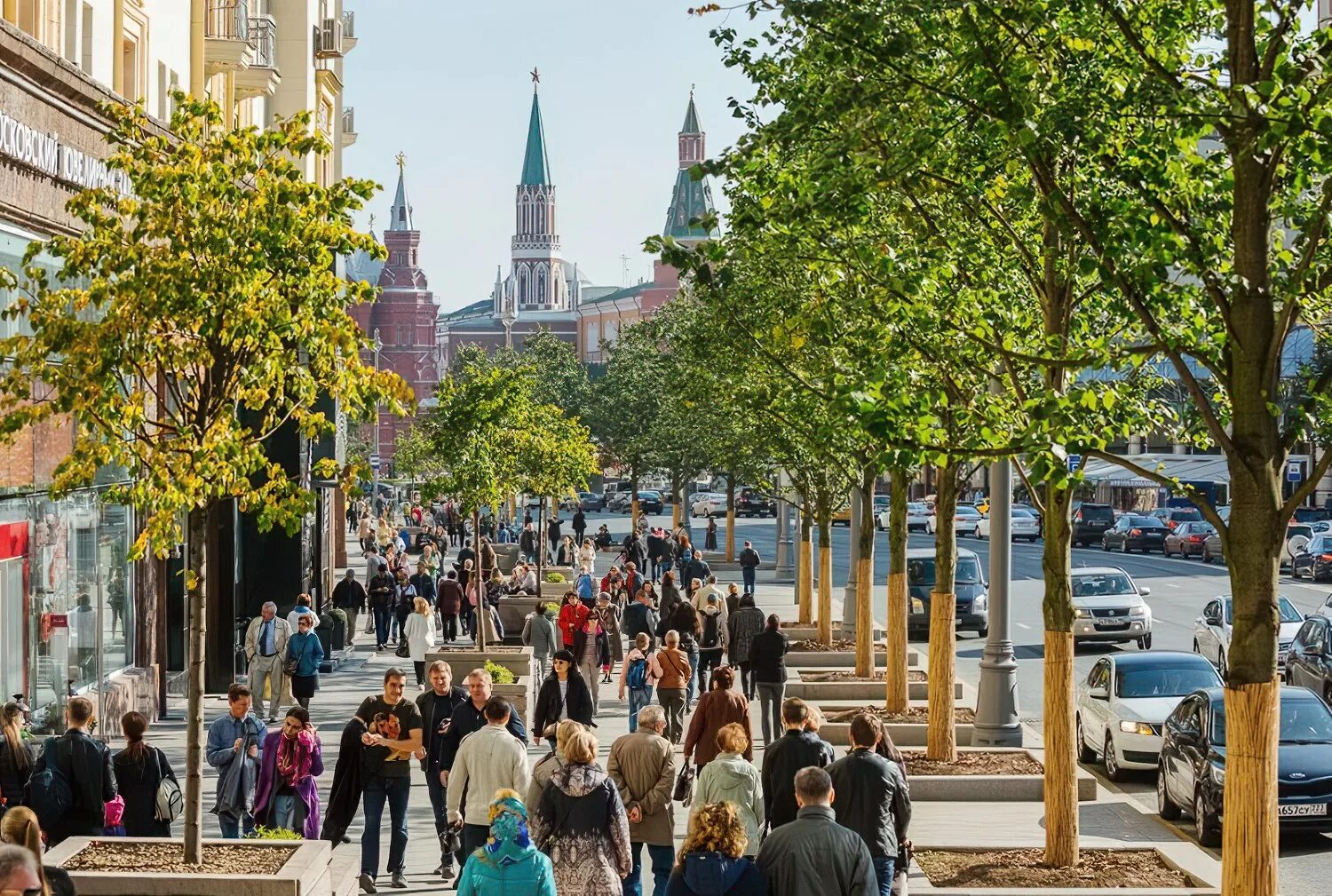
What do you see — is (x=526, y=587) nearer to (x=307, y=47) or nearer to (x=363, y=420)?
(x=307, y=47)

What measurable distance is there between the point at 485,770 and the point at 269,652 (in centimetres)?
1148

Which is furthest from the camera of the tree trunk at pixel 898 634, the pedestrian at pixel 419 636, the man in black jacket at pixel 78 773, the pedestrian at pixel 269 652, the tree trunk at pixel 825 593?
the tree trunk at pixel 825 593

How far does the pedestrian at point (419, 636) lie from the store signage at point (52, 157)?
300 inches

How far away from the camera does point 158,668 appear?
23609 mm

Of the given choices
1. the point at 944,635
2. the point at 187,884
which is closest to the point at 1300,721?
the point at 944,635

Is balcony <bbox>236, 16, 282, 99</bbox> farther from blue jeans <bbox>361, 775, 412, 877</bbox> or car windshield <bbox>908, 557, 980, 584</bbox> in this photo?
blue jeans <bbox>361, 775, 412, 877</bbox>

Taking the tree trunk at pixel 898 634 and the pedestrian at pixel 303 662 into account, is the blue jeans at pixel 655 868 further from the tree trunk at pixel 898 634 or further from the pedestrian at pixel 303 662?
the pedestrian at pixel 303 662

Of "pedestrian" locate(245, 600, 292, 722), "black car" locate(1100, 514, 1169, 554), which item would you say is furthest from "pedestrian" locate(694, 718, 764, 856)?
"black car" locate(1100, 514, 1169, 554)

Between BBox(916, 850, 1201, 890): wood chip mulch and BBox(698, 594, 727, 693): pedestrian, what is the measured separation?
10.5m

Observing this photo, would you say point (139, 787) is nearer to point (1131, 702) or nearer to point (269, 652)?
point (269, 652)

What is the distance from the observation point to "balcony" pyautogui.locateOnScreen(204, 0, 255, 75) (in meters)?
27.3

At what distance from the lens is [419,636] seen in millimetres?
25266

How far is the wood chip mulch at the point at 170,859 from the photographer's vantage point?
11.1 metres

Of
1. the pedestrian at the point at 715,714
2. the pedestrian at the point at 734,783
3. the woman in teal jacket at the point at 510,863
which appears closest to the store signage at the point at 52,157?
the pedestrian at the point at 715,714
